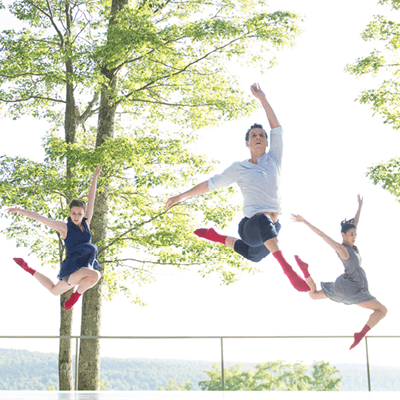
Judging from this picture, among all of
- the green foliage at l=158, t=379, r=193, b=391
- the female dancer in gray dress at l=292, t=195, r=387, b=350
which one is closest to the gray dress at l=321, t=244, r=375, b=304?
the female dancer in gray dress at l=292, t=195, r=387, b=350

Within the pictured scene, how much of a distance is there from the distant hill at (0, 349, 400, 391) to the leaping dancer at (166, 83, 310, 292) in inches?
223

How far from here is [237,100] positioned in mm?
11133

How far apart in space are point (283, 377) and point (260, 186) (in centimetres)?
762

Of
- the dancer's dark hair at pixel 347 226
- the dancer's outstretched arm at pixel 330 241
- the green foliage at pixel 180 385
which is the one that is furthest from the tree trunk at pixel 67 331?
the dancer's outstretched arm at pixel 330 241

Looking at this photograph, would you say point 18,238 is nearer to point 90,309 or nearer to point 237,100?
point 90,309

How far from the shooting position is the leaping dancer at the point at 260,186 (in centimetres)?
418

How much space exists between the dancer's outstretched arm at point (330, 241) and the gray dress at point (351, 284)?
11 cm

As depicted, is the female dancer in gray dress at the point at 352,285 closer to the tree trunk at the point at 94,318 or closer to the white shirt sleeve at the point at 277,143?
the white shirt sleeve at the point at 277,143

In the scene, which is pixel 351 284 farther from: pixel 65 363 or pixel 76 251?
pixel 65 363

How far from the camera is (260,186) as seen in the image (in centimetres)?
431

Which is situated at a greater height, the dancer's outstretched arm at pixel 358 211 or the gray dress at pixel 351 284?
the dancer's outstretched arm at pixel 358 211

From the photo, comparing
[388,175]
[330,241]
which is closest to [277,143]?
[330,241]
